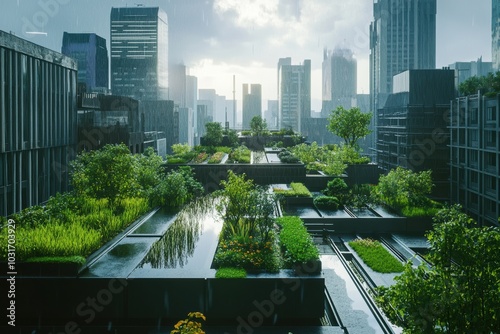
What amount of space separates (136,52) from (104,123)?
140 m

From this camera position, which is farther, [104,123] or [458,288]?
[104,123]

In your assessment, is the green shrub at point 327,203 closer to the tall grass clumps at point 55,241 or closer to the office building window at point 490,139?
the tall grass clumps at point 55,241

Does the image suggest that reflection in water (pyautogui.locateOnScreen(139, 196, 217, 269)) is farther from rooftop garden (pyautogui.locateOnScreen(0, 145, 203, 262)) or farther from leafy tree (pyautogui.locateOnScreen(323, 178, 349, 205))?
leafy tree (pyautogui.locateOnScreen(323, 178, 349, 205))

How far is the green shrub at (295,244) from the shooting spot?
14.5 metres

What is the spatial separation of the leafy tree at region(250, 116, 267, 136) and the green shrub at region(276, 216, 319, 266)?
136 ft

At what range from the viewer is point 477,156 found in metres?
44.7

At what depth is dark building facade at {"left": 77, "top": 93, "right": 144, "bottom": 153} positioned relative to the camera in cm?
4728

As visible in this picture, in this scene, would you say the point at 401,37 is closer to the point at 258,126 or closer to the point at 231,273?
the point at 258,126

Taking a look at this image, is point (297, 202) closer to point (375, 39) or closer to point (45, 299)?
point (45, 299)

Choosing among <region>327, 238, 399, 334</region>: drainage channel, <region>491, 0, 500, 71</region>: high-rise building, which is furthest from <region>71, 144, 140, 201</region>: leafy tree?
<region>491, 0, 500, 71</region>: high-rise building

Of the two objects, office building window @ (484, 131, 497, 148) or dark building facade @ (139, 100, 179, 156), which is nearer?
office building window @ (484, 131, 497, 148)

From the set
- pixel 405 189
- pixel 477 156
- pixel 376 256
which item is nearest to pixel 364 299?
pixel 376 256

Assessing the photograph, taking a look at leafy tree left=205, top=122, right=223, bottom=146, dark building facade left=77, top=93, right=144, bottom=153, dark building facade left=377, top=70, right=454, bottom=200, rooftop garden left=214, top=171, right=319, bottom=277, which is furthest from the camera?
dark building facade left=377, top=70, right=454, bottom=200

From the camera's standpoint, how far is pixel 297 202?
102 feet
